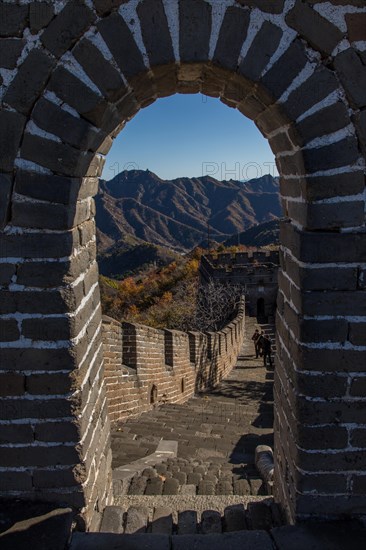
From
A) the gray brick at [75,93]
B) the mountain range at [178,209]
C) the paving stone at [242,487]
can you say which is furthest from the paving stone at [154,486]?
the mountain range at [178,209]

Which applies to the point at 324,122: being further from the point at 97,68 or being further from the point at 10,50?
the point at 10,50

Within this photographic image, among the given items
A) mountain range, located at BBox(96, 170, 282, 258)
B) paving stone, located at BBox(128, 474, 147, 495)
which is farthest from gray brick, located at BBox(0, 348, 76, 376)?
mountain range, located at BBox(96, 170, 282, 258)

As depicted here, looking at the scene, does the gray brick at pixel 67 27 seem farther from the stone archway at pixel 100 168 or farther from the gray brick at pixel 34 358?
the gray brick at pixel 34 358

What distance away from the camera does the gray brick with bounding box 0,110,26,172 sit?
208cm

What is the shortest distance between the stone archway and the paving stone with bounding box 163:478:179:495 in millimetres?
1435

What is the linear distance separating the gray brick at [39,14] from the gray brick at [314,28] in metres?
1.04

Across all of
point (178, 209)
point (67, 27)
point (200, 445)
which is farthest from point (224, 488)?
point (178, 209)

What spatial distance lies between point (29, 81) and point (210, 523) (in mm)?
2594

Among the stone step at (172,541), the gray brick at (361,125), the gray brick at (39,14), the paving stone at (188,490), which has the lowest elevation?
the paving stone at (188,490)

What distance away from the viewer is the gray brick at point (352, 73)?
→ 201 centimetres

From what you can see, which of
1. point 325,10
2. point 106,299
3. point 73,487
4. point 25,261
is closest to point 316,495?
point 73,487

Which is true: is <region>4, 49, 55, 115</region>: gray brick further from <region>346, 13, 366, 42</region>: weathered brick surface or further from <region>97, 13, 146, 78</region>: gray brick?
<region>346, 13, 366, 42</region>: weathered brick surface

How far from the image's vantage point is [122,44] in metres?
2.01

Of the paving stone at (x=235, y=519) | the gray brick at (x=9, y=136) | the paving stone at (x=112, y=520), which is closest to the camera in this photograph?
the gray brick at (x=9, y=136)
